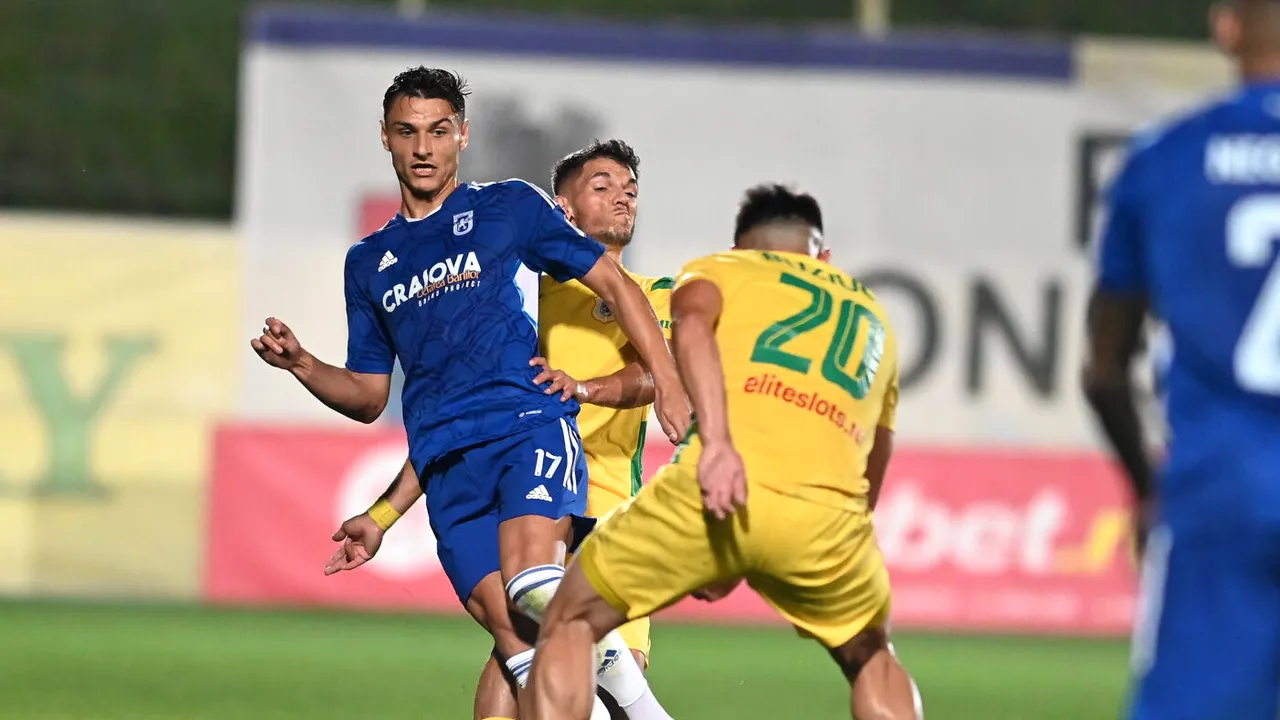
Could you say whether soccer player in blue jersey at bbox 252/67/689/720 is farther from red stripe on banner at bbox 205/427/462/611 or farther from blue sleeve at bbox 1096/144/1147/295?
red stripe on banner at bbox 205/427/462/611

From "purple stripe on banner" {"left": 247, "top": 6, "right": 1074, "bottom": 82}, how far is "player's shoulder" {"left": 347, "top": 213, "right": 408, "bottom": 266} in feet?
32.5

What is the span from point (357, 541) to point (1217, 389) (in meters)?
3.47

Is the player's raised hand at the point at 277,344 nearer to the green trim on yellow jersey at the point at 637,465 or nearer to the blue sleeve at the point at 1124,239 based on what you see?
the green trim on yellow jersey at the point at 637,465

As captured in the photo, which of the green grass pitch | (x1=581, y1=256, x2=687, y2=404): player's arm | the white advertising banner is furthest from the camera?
the white advertising banner

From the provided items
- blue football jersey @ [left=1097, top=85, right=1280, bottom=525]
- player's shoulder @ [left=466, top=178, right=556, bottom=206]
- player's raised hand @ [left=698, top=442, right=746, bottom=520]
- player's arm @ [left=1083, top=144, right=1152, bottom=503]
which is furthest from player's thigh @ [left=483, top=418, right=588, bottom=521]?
blue football jersey @ [left=1097, top=85, right=1280, bottom=525]

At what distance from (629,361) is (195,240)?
10187 millimetres

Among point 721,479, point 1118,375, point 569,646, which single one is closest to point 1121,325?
point 1118,375

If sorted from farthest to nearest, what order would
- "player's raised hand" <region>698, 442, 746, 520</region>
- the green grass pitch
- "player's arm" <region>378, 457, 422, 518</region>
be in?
the green grass pitch → "player's arm" <region>378, 457, 422, 518</region> → "player's raised hand" <region>698, 442, 746, 520</region>

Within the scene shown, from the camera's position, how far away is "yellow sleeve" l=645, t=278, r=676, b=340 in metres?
6.91

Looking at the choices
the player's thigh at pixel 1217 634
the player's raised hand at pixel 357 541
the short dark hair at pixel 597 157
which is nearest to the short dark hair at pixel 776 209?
the short dark hair at pixel 597 157

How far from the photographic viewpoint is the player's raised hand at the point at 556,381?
607 centimetres

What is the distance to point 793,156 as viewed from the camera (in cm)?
1642

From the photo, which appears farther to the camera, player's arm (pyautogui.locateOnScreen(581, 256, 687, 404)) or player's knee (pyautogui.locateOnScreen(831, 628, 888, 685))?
player's arm (pyautogui.locateOnScreen(581, 256, 687, 404))

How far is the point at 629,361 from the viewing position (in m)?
6.66
